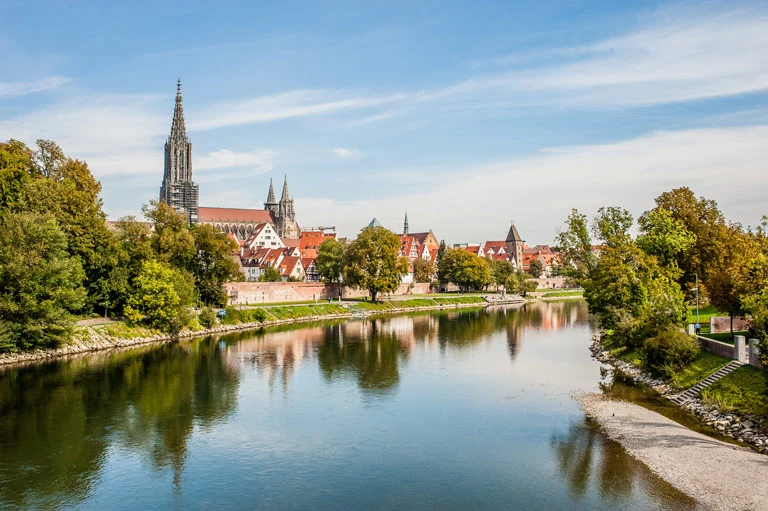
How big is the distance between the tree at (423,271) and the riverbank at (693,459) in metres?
80.0

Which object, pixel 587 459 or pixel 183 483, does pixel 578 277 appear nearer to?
pixel 587 459

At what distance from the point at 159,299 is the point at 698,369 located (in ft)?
127

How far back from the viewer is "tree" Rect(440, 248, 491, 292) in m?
104

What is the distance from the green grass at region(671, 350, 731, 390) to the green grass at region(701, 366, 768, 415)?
5.41ft

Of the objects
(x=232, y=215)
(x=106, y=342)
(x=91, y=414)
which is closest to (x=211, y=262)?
(x=106, y=342)

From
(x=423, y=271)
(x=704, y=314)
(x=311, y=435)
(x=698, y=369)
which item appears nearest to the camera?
(x=311, y=435)

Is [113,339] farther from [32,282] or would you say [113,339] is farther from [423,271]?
[423,271]

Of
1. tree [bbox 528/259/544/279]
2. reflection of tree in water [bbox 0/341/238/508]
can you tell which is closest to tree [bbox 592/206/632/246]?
reflection of tree in water [bbox 0/341/238/508]

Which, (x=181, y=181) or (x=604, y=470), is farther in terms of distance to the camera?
(x=181, y=181)

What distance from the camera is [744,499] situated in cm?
1767

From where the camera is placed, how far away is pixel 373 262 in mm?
80938

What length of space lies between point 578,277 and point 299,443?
30288 millimetres

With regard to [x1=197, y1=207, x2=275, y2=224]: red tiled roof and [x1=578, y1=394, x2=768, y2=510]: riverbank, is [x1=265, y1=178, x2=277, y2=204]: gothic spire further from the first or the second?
[x1=578, y1=394, x2=768, y2=510]: riverbank

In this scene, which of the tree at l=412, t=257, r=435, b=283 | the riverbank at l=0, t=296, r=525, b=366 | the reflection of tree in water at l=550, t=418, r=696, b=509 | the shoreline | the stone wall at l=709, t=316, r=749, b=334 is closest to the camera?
the reflection of tree in water at l=550, t=418, r=696, b=509
